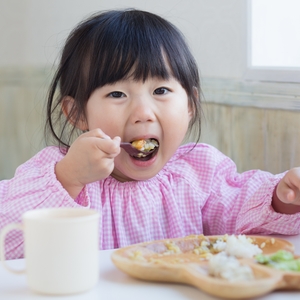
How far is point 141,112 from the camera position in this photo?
4.12 ft

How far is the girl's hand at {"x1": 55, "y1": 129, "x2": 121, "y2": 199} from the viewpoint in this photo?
1090 mm

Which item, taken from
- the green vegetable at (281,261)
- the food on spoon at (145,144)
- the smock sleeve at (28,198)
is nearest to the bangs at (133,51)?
the food on spoon at (145,144)

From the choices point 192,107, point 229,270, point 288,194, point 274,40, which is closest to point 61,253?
point 229,270

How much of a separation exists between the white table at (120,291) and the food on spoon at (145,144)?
17.7 inches

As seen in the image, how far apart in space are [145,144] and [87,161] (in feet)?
0.68

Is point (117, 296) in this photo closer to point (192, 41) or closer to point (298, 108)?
point (298, 108)

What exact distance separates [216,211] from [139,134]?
27cm

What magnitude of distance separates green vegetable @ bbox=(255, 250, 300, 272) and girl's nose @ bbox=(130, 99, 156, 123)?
1.60ft

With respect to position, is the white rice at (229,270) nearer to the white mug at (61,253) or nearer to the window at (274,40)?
the white mug at (61,253)

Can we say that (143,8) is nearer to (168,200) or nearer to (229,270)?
(168,200)

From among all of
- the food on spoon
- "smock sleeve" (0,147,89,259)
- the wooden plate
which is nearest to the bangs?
the food on spoon

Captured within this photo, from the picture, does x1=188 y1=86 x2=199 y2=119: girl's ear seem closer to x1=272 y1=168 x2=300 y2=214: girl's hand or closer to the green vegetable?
x1=272 y1=168 x2=300 y2=214: girl's hand

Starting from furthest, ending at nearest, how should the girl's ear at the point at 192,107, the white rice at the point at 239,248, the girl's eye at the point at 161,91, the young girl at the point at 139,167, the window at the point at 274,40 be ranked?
the window at the point at 274,40 < the girl's ear at the point at 192,107 < the girl's eye at the point at 161,91 < the young girl at the point at 139,167 < the white rice at the point at 239,248

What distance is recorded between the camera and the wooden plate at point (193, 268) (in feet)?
2.38
